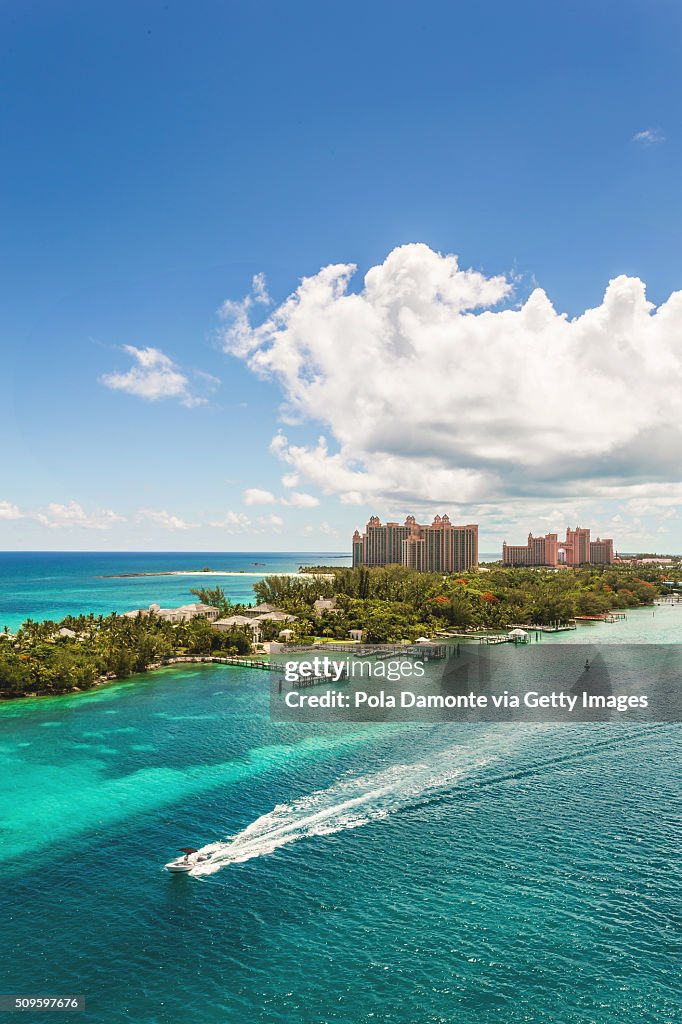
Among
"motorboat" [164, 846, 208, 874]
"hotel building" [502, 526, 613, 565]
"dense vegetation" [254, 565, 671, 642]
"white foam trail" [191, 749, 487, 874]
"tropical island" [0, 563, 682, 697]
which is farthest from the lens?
"hotel building" [502, 526, 613, 565]

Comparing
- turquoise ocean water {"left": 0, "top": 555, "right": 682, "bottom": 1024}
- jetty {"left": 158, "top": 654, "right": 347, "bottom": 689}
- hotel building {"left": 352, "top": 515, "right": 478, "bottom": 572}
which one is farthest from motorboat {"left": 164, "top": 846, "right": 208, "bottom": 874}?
hotel building {"left": 352, "top": 515, "right": 478, "bottom": 572}

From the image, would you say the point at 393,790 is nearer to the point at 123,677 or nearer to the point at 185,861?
the point at 185,861

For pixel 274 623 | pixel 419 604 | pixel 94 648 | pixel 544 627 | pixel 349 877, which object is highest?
pixel 419 604

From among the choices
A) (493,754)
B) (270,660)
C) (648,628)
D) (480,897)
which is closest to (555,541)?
(648,628)

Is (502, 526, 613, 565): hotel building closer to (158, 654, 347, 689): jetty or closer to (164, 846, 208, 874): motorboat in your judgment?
(158, 654, 347, 689): jetty

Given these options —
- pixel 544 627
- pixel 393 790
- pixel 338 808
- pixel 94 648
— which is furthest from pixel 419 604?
pixel 338 808

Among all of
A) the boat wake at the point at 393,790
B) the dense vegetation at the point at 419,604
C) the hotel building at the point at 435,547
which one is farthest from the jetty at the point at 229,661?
the hotel building at the point at 435,547

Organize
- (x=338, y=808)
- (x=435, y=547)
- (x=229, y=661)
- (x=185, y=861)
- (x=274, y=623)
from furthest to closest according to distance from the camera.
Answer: (x=435, y=547)
(x=274, y=623)
(x=229, y=661)
(x=338, y=808)
(x=185, y=861)
